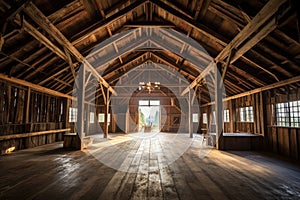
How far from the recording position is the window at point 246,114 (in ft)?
28.0

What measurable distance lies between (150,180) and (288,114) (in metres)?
5.84

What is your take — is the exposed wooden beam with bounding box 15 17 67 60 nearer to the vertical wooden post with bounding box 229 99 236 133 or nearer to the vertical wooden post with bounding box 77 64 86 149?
the vertical wooden post with bounding box 77 64 86 149

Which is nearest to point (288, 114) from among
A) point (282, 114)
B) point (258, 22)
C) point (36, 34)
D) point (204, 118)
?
point (282, 114)

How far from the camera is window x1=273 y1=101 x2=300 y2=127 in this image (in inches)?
224

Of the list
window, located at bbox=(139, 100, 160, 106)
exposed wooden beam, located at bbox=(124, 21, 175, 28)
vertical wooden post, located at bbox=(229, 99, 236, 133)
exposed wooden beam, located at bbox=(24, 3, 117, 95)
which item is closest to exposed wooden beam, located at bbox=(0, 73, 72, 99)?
exposed wooden beam, located at bbox=(24, 3, 117, 95)

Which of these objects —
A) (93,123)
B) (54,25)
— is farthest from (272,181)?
(93,123)

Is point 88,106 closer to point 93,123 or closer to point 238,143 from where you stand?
point 93,123

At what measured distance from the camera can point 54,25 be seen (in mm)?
4578

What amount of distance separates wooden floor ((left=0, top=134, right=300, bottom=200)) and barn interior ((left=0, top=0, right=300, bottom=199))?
2 cm

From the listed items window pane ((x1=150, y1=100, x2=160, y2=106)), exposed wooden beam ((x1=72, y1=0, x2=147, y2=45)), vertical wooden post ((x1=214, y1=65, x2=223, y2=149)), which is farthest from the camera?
window pane ((x1=150, y1=100, x2=160, y2=106))

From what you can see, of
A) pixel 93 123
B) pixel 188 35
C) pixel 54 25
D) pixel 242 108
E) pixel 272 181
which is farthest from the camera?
pixel 93 123

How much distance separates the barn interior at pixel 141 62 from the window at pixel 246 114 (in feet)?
0.17

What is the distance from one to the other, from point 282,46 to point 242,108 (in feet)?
17.2

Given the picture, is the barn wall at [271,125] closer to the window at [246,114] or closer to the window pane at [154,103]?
the window at [246,114]
